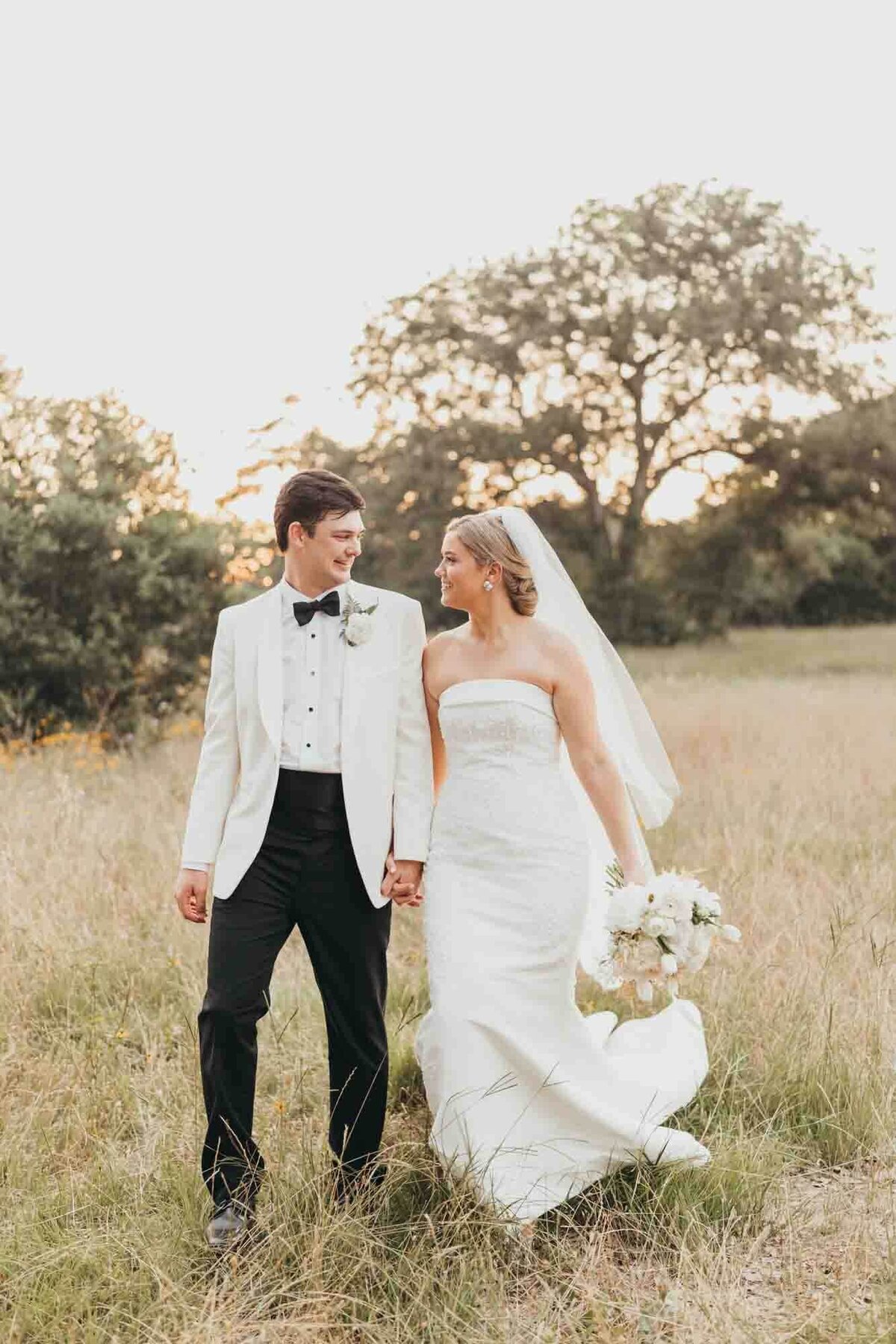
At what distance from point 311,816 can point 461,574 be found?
0.95 meters

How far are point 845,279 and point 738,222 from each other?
2.88m

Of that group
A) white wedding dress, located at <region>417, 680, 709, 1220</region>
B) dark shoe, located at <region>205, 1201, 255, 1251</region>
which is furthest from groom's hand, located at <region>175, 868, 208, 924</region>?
dark shoe, located at <region>205, 1201, 255, 1251</region>

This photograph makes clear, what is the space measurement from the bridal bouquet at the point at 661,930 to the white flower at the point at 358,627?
1.12 meters

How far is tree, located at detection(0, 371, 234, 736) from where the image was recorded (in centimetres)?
1151

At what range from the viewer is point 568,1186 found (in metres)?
3.75

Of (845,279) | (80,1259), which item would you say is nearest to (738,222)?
(845,279)

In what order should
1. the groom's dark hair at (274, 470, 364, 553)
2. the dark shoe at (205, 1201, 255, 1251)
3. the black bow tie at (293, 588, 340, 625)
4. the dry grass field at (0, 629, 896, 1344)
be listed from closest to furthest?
the dry grass field at (0, 629, 896, 1344) → the dark shoe at (205, 1201, 255, 1251) → the groom's dark hair at (274, 470, 364, 553) → the black bow tie at (293, 588, 340, 625)

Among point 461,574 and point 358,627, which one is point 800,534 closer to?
point 461,574

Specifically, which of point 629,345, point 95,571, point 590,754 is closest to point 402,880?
point 590,754

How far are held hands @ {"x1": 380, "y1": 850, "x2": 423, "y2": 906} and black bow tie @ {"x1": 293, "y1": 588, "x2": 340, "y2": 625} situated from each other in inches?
30.8

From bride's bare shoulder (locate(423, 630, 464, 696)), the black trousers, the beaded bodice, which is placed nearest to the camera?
the black trousers

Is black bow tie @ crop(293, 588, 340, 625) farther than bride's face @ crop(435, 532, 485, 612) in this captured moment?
No

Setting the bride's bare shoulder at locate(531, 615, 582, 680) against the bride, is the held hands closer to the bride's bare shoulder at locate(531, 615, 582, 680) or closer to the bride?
the bride

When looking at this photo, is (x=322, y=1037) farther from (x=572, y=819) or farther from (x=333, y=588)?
(x=333, y=588)
